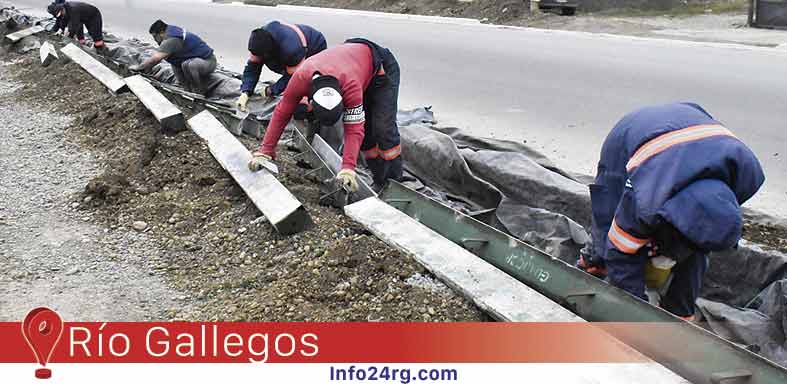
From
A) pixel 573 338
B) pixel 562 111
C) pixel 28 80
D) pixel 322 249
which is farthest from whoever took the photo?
pixel 28 80

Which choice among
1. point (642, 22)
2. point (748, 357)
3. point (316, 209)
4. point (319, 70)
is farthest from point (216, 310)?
point (642, 22)

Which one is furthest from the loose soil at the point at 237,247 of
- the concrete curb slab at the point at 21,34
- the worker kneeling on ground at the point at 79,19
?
the concrete curb slab at the point at 21,34

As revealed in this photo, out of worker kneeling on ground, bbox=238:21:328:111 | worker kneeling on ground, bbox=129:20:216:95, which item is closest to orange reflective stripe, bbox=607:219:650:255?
worker kneeling on ground, bbox=238:21:328:111

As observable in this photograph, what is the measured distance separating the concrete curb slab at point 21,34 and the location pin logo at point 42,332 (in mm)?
12361

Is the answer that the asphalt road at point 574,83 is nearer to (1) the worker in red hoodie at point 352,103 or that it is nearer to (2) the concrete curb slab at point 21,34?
(1) the worker in red hoodie at point 352,103

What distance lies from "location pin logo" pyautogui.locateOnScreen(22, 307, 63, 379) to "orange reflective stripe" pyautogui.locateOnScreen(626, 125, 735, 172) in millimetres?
2497

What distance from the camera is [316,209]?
4.84 metres

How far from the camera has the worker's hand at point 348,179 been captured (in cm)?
468

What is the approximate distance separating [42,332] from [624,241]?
255 cm

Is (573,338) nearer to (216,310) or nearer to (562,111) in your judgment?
(216,310)

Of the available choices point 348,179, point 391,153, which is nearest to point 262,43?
point 391,153

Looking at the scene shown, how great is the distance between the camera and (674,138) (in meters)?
3.01

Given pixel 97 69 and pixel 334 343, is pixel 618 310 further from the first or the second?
pixel 97 69

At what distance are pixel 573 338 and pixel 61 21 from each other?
12852 mm
